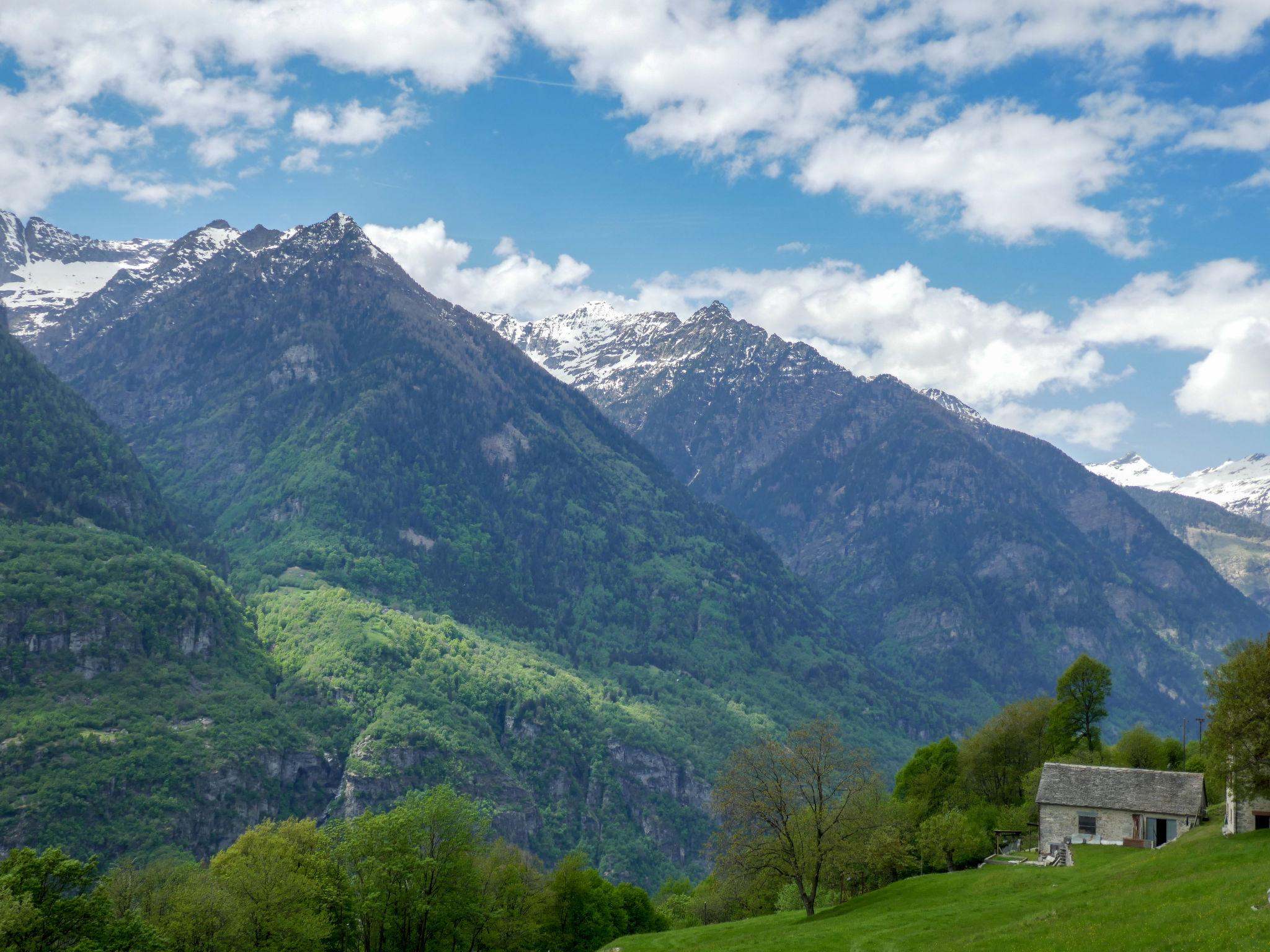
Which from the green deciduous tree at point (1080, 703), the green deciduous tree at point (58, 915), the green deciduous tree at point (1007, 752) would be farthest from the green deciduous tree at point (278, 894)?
the green deciduous tree at point (1080, 703)

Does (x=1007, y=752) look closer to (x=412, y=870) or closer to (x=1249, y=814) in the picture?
(x=1249, y=814)

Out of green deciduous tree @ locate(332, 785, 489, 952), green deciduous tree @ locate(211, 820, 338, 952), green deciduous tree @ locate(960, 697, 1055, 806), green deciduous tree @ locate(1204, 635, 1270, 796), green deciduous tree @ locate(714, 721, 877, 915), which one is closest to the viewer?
green deciduous tree @ locate(1204, 635, 1270, 796)

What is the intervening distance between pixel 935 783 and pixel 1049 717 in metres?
14.6

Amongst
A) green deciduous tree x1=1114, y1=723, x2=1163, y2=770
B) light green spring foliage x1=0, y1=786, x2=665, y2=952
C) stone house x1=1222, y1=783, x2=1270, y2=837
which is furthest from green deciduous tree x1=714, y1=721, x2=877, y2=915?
green deciduous tree x1=1114, y1=723, x2=1163, y2=770

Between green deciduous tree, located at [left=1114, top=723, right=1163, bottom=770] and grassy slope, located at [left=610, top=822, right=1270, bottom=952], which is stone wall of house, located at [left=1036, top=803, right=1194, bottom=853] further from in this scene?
green deciduous tree, located at [left=1114, top=723, right=1163, bottom=770]

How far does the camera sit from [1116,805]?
7950 centimetres

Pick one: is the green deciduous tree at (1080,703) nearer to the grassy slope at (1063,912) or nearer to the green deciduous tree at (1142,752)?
the green deciduous tree at (1142,752)

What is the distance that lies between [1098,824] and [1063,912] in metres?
31.8

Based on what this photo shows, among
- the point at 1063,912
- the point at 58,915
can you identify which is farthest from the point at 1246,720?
the point at 58,915

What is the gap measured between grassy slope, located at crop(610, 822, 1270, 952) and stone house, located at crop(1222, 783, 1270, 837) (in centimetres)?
193

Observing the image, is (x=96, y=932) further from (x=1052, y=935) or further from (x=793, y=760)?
(x=1052, y=935)

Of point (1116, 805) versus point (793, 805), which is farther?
point (1116, 805)

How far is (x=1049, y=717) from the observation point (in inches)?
4469

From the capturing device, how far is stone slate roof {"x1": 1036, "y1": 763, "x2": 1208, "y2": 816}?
77.9 metres
